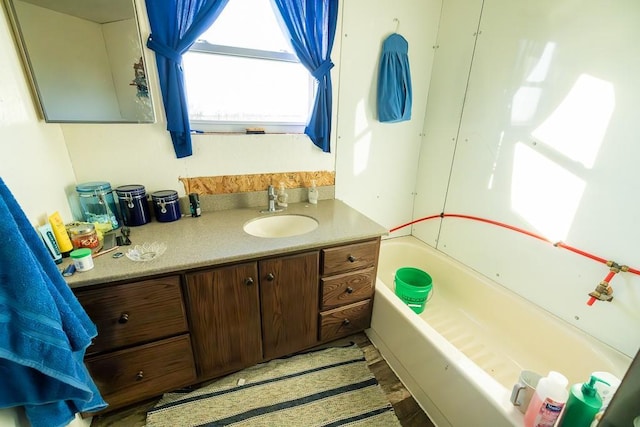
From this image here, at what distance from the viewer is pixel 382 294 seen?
151 cm

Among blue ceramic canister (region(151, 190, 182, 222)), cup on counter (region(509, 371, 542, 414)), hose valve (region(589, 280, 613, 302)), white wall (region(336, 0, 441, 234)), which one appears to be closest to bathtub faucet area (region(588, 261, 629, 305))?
hose valve (region(589, 280, 613, 302))

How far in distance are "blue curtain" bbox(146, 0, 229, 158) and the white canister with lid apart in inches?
27.1

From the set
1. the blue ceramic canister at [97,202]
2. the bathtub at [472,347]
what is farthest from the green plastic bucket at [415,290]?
the blue ceramic canister at [97,202]

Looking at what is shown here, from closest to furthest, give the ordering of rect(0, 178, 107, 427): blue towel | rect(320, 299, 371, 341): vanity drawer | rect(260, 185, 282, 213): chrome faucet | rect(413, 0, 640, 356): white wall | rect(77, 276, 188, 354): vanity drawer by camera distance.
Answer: rect(0, 178, 107, 427): blue towel < rect(77, 276, 188, 354): vanity drawer < rect(413, 0, 640, 356): white wall < rect(320, 299, 371, 341): vanity drawer < rect(260, 185, 282, 213): chrome faucet

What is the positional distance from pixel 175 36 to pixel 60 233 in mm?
994

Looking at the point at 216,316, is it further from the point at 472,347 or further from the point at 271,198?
the point at 472,347

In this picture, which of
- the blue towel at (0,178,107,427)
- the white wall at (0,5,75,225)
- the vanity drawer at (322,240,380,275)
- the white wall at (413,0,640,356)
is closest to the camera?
the blue towel at (0,178,107,427)

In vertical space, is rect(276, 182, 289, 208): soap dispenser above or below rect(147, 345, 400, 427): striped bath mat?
above

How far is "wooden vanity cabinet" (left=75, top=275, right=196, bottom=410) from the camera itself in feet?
3.31

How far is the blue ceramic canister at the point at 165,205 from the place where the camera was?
1365 millimetres

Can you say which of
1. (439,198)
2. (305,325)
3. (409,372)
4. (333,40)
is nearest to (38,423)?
(305,325)

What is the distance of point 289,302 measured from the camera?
4.39ft

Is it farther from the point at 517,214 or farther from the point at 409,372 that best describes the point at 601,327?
the point at 409,372

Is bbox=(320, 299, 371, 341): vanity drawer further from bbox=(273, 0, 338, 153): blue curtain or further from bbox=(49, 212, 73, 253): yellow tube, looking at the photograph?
bbox=(49, 212, 73, 253): yellow tube
